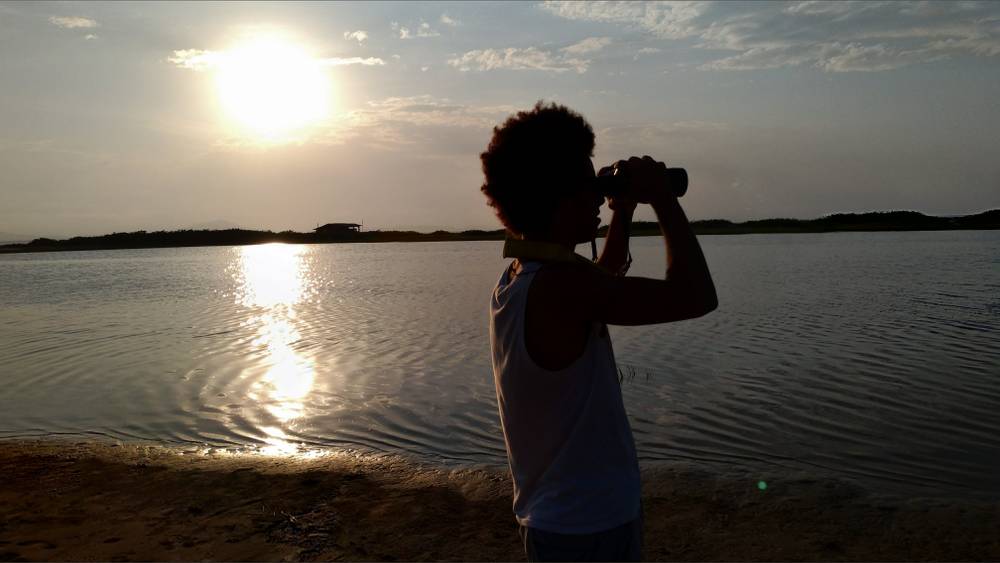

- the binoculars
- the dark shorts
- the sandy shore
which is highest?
the binoculars

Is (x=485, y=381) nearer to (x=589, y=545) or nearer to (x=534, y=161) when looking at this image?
(x=589, y=545)

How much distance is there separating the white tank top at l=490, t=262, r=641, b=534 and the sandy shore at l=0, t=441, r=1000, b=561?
3.17 m

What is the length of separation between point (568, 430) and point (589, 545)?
0.30 meters

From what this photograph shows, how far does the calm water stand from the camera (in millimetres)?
7602

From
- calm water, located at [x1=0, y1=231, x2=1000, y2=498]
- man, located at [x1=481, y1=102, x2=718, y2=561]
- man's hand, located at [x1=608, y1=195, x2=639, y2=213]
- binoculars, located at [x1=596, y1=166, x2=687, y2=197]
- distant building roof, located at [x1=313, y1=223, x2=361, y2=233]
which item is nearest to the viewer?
man, located at [x1=481, y1=102, x2=718, y2=561]

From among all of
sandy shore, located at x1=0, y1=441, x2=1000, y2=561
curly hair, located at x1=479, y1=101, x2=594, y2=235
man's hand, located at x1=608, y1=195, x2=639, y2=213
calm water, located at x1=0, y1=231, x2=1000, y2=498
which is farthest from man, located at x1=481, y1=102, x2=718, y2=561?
calm water, located at x1=0, y1=231, x2=1000, y2=498

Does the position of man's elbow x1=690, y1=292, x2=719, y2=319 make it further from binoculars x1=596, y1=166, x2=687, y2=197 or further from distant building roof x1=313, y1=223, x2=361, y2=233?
distant building roof x1=313, y1=223, x2=361, y2=233

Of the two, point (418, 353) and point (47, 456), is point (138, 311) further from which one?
point (47, 456)

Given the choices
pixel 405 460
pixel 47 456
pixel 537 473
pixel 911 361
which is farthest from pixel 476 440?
pixel 911 361

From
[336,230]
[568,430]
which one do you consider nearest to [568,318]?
[568,430]

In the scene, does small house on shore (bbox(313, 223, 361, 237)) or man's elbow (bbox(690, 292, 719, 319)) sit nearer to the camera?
man's elbow (bbox(690, 292, 719, 319))

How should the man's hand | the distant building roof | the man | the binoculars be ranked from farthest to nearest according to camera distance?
the distant building roof, the man's hand, the binoculars, the man

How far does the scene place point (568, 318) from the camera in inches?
Answer: 72.4

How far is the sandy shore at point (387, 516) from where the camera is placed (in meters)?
4.96
